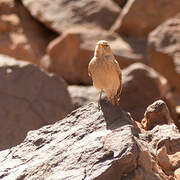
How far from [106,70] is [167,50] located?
6.32 metres

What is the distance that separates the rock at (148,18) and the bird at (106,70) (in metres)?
7.80

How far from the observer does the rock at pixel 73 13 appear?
14461mm

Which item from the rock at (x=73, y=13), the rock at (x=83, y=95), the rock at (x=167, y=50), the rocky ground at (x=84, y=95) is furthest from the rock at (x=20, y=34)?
the rock at (x=167, y=50)

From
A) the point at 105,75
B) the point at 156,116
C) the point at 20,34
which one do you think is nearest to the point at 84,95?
the point at 20,34

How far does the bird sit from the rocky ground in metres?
0.28

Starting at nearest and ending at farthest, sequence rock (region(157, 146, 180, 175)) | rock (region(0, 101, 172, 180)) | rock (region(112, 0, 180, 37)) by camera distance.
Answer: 1. rock (region(0, 101, 172, 180))
2. rock (region(157, 146, 180, 175))
3. rock (region(112, 0, 180, 37))

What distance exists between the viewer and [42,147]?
5.77 meters

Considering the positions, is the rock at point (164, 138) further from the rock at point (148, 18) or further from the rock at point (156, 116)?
the rock at point (148, 18)

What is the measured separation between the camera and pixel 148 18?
14.3 meters

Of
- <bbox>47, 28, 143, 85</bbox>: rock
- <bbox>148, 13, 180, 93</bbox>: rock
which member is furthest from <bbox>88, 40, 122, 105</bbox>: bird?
<bbox>47, 28, 143, 85</bbox>: rock

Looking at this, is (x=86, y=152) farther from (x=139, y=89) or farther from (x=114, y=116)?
(x=139, y=89)

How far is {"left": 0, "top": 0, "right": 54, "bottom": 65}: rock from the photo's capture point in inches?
561

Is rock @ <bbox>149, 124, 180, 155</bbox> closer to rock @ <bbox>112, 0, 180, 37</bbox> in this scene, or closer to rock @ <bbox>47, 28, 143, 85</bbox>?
rock @ <bbox>47, 28, 143, 85</bbox>

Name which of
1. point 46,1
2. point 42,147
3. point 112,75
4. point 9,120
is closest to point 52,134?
point 42,147
